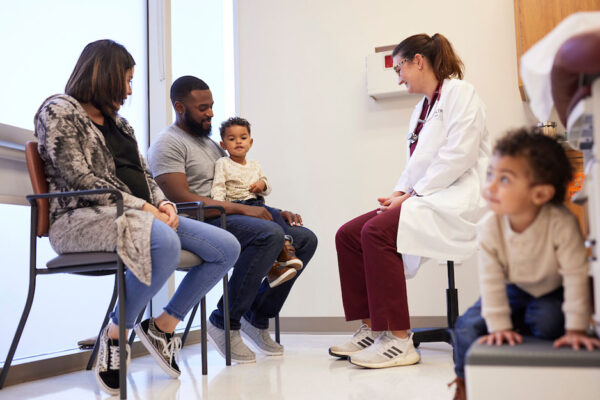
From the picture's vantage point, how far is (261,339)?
2.84 m

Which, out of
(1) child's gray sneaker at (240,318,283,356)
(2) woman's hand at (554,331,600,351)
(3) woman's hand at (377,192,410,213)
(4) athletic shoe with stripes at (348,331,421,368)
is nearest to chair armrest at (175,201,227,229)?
(1) child's gray sneaker at (240,318,283,356)

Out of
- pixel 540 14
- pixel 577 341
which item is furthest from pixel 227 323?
pixel 540 14

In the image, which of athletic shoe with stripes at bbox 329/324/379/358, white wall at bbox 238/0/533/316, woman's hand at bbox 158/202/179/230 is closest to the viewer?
woman's hand at bbox 158/202/179/230

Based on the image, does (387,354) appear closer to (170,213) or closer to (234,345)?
(234,345)

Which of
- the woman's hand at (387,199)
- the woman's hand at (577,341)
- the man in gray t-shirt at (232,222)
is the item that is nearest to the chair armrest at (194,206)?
the man in gray t-shirt at (232,222)

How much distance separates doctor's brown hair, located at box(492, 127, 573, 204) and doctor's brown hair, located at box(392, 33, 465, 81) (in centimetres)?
160

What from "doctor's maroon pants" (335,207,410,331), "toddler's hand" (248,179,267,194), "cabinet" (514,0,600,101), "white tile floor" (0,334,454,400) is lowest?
"white tile floor" (0,334,454,400)

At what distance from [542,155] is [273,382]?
1.34 metres

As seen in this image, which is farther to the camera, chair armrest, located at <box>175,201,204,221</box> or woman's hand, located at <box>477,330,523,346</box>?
chair armrest, located at <box>175,201,204,221</box>

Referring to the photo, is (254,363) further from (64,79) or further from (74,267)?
(64,79)

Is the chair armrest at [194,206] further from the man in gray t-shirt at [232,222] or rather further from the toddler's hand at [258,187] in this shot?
the toddler's hand at [258,187]

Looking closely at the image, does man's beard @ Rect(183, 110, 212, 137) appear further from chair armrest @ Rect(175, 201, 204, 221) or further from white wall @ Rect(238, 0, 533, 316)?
white wall @ Rect(238, 0, 533, 316)

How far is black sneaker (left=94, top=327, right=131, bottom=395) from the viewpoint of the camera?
1.96m

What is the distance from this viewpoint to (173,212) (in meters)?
2.21
